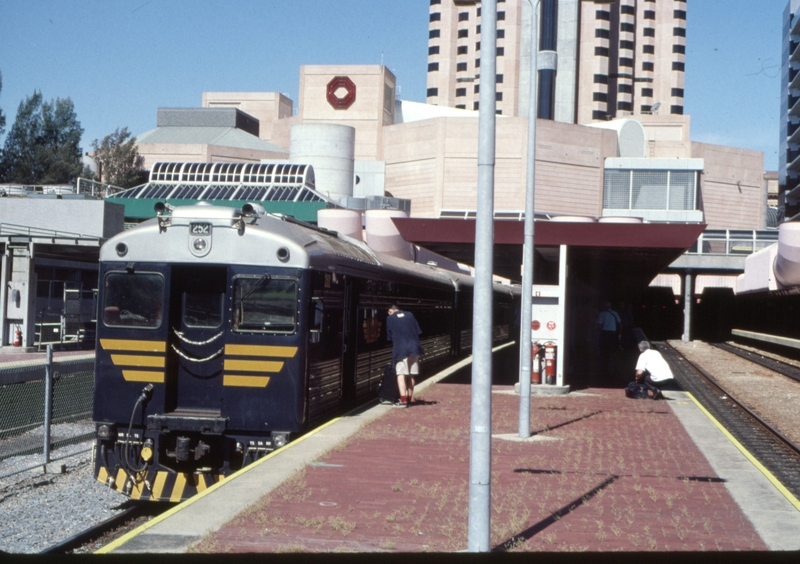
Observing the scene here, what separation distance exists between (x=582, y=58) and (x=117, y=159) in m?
50.1

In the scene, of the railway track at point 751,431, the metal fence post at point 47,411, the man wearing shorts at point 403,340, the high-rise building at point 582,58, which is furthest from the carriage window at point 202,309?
the high-rise building at point 582,58

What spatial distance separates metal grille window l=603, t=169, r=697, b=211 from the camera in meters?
69.9

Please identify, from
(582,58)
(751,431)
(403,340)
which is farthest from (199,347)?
(582,58)

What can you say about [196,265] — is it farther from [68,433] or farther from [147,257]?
[68,433]

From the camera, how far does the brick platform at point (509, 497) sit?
22.6 feet

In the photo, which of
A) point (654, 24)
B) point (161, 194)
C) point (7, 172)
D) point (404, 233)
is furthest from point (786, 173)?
point (404, 233)

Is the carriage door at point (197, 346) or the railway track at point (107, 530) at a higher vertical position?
the carriage door at point (197, 346)

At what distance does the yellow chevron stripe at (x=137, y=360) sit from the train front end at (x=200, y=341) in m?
Answer: 0.01

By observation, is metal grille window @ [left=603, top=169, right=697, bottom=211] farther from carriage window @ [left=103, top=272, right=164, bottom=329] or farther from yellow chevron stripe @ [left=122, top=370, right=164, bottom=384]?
yellow chevron stripe @ [left=122, top=370, right=164, bottom=384]

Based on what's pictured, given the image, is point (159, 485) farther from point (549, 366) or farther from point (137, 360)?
point (549, 366)

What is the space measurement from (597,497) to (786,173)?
86.2 metres

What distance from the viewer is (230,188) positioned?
67.1 metres

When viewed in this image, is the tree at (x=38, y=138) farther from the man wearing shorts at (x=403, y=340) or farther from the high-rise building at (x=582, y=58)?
the high-rise building at (x=582, y=58)

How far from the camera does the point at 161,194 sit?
63062mm
